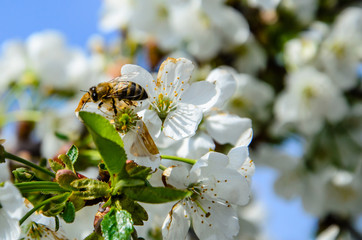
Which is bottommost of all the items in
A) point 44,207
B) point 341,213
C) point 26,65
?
point 341,213

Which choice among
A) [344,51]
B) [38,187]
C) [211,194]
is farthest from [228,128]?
[344,51]

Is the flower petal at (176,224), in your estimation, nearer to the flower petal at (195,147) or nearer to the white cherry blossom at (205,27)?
the flower petal at (195,147)

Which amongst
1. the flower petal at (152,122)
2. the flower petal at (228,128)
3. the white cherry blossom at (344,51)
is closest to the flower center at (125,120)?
the flower petal at (152,122)

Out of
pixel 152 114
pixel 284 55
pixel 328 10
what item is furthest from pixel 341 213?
pixel 152 114

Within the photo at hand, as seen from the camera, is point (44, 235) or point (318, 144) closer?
point (44, 235)

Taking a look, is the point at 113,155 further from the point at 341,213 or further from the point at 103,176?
the point at 341,213
